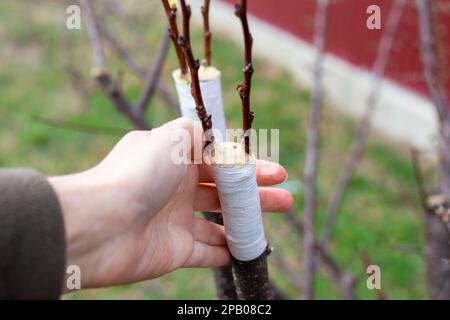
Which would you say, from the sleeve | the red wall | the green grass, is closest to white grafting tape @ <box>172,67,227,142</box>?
the sleeve

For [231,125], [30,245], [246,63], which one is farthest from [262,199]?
[231,125]

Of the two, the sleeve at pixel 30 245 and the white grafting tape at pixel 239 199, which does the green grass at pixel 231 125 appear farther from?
the sleeve at pixel 30 245

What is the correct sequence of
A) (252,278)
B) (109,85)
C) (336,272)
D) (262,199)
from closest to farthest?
(252,278)
(262,199)
(109,85)
(336,272)

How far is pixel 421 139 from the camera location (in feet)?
12.1

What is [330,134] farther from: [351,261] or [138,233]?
[138,233]

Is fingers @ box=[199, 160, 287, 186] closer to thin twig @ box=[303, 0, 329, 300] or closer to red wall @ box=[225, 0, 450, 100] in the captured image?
thin twig @ box=[303, 0, 329, 300]

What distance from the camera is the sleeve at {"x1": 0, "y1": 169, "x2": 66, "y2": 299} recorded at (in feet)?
2.65

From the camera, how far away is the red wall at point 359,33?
11.3ft

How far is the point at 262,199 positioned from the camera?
1.20m

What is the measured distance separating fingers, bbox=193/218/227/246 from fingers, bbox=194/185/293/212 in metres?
0.03

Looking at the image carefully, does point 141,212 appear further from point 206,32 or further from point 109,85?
point 109,85

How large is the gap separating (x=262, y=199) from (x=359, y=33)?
3.03 metres

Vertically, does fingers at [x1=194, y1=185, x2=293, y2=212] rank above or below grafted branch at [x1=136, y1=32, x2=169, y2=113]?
below

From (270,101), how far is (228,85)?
437 millimetres
